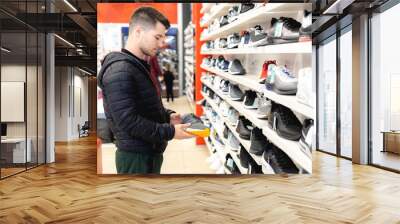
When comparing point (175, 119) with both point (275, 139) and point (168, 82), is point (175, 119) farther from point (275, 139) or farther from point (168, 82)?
point (275, 139)

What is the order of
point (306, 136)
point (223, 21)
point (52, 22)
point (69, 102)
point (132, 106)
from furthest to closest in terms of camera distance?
point (69, 102), point (52, 22), point (223, 21), point (132, 106), point (306, 136)

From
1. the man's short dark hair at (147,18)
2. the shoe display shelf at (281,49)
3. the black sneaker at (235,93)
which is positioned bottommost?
the black sneaker at (235,93)

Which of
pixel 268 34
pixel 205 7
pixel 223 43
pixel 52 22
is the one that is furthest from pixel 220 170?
pixel 52 22

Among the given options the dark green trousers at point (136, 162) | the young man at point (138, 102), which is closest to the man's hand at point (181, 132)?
the young man at point (138, 102)

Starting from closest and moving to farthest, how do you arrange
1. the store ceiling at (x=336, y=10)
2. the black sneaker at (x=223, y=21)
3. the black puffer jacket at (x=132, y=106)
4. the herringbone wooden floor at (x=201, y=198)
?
the herringbone wooden floor at (x=201, y=198) < the black puffer jacket at (x=132, y=106) < the black sneaker at (x=223, y=21) < the store ceiling at (x=336, y=10)

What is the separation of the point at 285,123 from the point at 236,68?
0.95 meters

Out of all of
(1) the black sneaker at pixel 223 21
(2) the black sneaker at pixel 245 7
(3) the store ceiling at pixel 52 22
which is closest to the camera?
(2) the black sneaker at pixel 245 7

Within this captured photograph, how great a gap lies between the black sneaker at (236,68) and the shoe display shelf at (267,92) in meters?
0.05

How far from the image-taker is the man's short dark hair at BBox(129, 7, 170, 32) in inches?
175

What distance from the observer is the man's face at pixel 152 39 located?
4398mm

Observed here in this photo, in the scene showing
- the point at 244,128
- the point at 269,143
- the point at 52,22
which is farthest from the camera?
the point at 52,22

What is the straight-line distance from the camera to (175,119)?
14.9 feet

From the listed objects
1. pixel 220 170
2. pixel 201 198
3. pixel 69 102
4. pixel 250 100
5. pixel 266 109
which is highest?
pixel 69 102

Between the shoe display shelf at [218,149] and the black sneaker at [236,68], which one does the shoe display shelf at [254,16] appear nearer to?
the black sneaker at [236,68]
